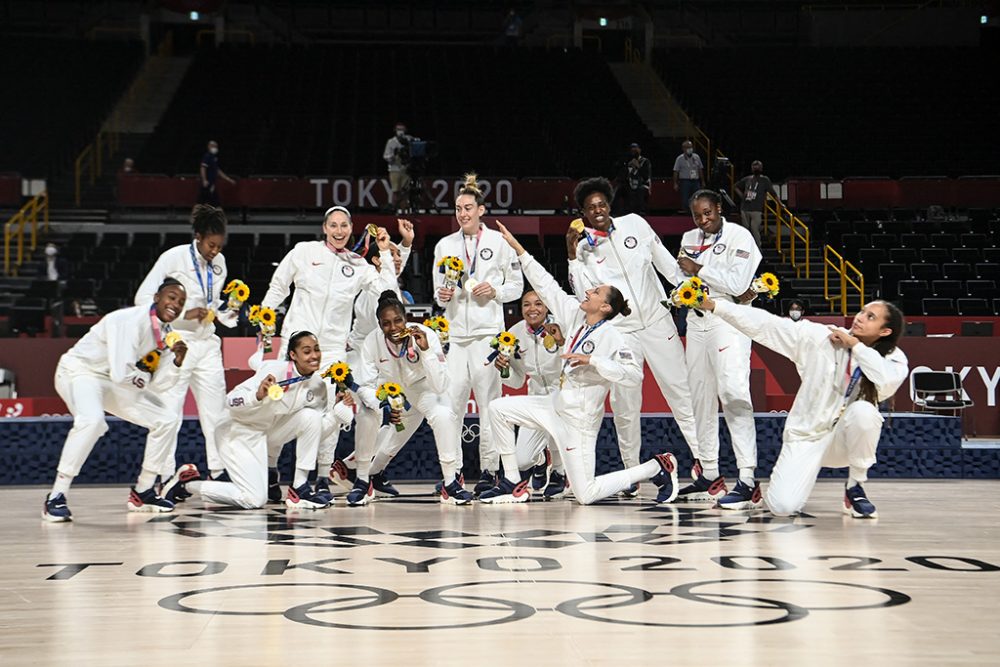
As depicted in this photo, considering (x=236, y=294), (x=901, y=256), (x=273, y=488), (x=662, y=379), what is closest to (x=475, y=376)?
(x=662, y=379)

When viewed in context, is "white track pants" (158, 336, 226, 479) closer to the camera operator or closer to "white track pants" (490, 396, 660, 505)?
"white track pants" (490, 396, 660, 505)

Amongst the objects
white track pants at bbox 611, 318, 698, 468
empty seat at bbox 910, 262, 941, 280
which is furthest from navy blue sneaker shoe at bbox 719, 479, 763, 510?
empty seat at bbox 910, 262, 941, 280

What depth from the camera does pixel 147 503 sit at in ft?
30.7

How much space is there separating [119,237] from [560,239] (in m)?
7.55

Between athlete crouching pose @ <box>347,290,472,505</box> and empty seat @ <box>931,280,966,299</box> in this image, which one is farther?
empty seat @ <box>931,280,966,299</box>

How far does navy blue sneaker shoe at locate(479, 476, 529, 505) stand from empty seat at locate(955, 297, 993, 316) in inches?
435

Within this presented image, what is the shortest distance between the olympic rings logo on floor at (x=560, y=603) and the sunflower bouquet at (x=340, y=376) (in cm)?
329

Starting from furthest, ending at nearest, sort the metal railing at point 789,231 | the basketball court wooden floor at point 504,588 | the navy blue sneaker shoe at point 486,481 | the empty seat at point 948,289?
the metal railing at point 789,231
the empty seat at point 948,289
the navy blue sneaker shoe at point 486,481
the basketball court wooden floor at point 504,588

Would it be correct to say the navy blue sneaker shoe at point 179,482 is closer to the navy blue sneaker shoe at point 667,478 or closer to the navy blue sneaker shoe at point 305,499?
the navy blue sneaker shoe at point 305,499

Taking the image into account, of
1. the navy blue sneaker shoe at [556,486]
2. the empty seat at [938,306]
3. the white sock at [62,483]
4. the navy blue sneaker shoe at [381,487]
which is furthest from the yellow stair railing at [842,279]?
the white sock at [62,483]

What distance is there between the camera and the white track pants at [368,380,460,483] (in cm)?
984

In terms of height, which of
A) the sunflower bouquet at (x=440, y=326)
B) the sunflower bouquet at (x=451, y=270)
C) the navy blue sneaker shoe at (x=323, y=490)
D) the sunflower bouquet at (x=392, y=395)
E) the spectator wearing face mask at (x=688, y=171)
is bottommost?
the navy blue sneaker shoe at (x=323, y=490)

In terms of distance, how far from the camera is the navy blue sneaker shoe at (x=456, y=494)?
972cm

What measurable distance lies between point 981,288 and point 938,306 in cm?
118
